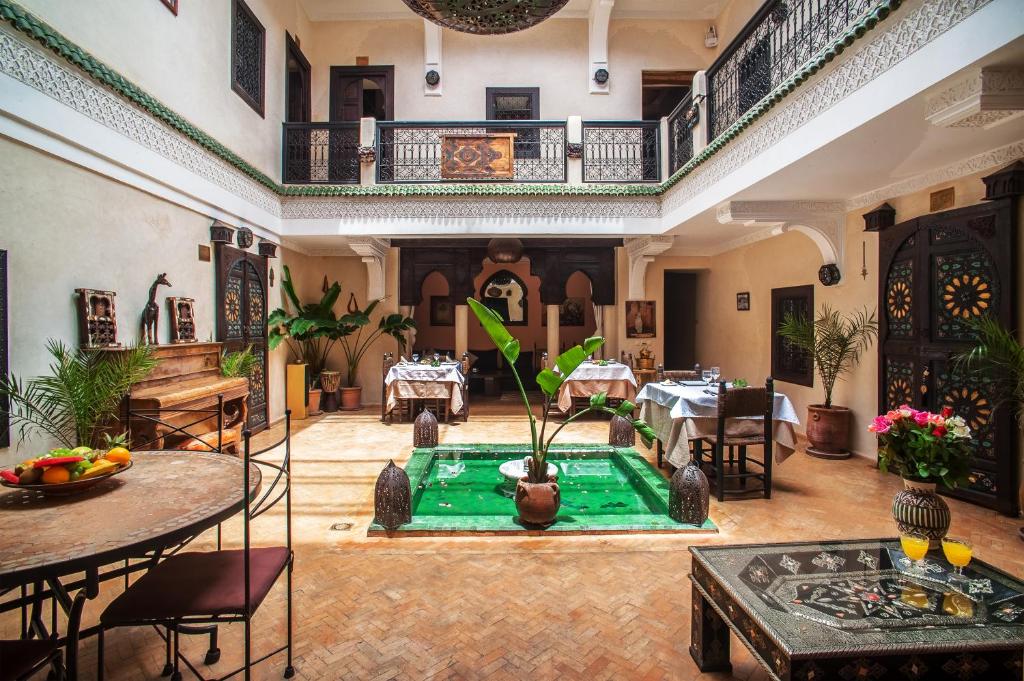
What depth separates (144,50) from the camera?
189 inches

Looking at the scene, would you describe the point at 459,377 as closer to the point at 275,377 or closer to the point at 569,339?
Answer: the point at 275,377

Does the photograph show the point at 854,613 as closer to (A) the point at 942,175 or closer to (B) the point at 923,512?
(B) the point at 923,512

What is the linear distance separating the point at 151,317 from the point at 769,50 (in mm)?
7106

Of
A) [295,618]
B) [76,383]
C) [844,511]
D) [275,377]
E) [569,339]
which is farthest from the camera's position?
[569,339]

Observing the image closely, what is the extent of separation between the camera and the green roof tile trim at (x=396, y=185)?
11.2 ft

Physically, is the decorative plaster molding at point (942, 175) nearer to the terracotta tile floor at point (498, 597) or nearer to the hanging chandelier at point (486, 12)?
the terracotta tile floor at point (498, 597)

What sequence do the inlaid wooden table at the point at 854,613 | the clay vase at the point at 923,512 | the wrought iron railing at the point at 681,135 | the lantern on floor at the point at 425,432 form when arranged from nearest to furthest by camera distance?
1. the inlaid wooden table at the point at 854,613
2. the clay vase at the point at 923,512
3. the lantern on floor at the point at 425,432
4. the wrought iron railing at the point at 681,135

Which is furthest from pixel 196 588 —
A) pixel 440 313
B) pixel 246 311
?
pixel 440 313

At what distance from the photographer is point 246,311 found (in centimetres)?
693

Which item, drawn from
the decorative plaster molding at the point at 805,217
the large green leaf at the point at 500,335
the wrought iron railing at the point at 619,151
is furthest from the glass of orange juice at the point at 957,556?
the wrought iron railing at the point at 619,151

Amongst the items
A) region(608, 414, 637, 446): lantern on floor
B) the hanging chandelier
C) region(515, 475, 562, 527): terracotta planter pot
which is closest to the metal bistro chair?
region(515, 475, 562, 527): terracotta planter pot

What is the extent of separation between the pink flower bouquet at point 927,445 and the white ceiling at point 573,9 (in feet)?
31.8

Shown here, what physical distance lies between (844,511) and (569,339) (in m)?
9.60

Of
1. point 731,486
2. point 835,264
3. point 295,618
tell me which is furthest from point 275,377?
point 835,264
